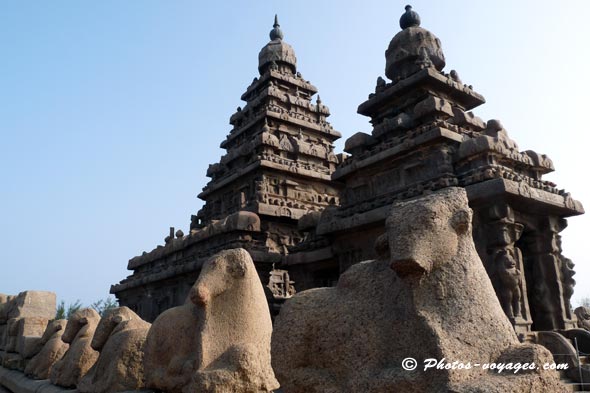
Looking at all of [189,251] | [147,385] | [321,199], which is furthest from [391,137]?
[147,385]

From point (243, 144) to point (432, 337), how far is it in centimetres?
1994

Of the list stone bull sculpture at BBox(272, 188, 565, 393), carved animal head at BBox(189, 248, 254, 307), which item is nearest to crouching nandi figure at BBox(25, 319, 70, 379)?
carved animal head at BBox(189, 248, 254, 307)

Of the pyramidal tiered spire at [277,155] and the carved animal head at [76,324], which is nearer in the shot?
the carved animal head at [76,324]

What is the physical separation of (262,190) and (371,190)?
22.0 feet

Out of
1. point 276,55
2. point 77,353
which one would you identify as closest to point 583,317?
point 77,353

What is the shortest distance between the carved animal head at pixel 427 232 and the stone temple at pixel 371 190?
649 centimetres

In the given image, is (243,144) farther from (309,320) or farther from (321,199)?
(309,320)

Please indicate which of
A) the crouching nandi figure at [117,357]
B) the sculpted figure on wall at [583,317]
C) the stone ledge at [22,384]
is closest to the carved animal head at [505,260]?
the sculpted figure on wall at [583,317]

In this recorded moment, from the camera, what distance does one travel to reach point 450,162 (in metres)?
10.7

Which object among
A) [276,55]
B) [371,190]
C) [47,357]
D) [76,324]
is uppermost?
[276,55]

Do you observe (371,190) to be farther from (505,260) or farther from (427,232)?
(427,232)

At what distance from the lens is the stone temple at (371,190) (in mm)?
9539

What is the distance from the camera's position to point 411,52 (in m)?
14.6

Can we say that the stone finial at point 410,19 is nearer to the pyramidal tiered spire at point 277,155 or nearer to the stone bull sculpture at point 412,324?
the pyramidal tiered spire at point 277,155
